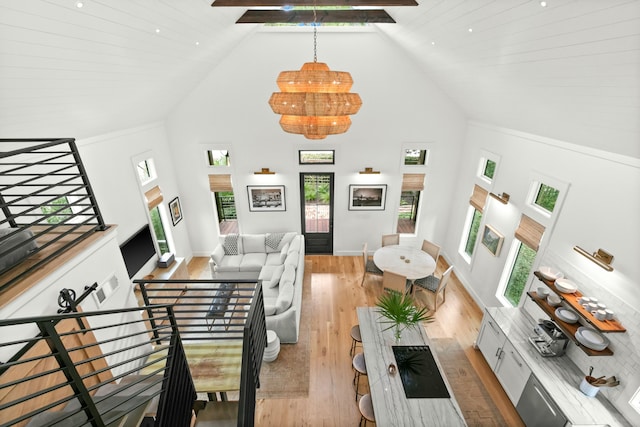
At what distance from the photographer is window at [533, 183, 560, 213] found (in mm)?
4480

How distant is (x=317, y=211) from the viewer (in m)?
7.68

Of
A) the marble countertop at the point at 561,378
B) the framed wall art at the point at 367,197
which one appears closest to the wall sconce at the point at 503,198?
the marble countertop at the point at 561,378

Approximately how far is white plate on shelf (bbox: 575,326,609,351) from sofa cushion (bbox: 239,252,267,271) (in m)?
5.49

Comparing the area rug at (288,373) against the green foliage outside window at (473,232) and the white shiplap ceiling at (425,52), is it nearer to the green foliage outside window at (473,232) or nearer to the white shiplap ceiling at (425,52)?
the green foliage outside window at (473,232)

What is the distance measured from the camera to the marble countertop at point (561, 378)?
327cm

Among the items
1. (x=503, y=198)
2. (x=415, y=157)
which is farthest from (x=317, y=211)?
(x=503, y=198)

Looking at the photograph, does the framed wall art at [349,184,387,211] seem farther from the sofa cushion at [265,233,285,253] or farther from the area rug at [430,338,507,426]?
the area rug at [430,338,507,426]

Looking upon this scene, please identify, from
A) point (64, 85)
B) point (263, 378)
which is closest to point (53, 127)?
point (64, 85)

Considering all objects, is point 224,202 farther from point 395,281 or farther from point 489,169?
point 489,169

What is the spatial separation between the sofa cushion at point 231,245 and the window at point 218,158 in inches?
68.3

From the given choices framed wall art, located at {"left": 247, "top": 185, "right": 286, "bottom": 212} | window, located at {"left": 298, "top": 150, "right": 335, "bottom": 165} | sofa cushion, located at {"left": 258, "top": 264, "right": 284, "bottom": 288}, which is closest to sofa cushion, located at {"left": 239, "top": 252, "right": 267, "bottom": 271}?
sofa cushion, located at {"left": 258, "top": 264, "right": 284, "bottom": 288}

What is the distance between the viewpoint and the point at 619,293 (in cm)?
338

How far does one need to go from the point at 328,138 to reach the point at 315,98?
433 cm

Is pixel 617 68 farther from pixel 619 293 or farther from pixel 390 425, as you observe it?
pixel 390 425
